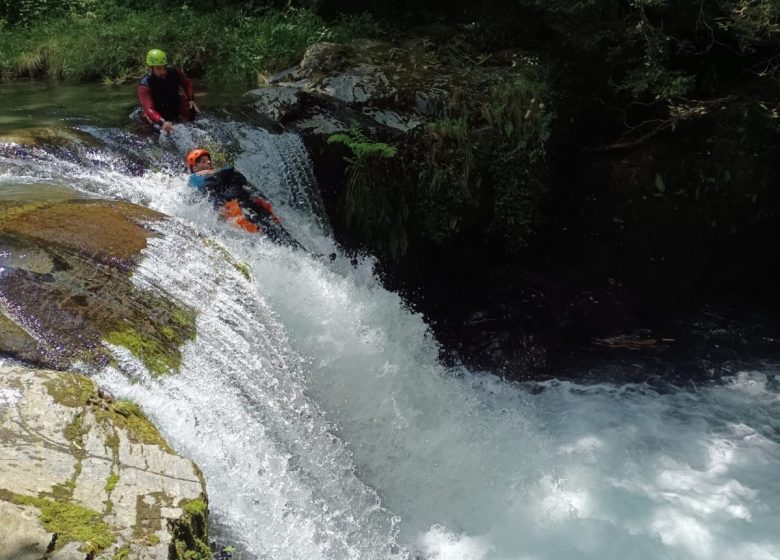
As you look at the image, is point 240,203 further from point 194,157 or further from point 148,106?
point 148,106

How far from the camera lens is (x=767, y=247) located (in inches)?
281

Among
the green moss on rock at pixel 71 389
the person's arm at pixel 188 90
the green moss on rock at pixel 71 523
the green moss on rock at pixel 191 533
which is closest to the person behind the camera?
the green moss on rock at pixel 71 523

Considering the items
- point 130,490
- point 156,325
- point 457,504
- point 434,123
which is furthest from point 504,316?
point 130,490

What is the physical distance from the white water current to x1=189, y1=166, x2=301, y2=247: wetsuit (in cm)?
17

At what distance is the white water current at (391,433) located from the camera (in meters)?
3.44

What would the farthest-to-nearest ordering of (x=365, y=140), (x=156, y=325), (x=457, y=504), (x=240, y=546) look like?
(x=365, y=140) < (x=457, y=504) < (x=156, y=325) < (x=240, y=546)

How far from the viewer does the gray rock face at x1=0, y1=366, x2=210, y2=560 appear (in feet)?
7.07

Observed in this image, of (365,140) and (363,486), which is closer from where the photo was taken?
(363,486)

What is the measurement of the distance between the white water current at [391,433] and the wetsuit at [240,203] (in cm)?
17

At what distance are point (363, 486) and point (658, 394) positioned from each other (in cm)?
317

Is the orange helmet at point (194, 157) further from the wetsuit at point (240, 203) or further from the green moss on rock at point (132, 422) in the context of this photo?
the green moss on rock at point (132, 422)

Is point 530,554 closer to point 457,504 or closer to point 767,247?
point 457,504

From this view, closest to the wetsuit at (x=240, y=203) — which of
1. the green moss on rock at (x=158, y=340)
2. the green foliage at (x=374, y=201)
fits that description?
the green foliage at (x=374, y=201)

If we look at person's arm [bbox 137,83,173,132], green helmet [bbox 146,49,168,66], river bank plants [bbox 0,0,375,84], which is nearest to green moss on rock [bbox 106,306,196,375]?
person's arm [bbox 137,83,173,132]
